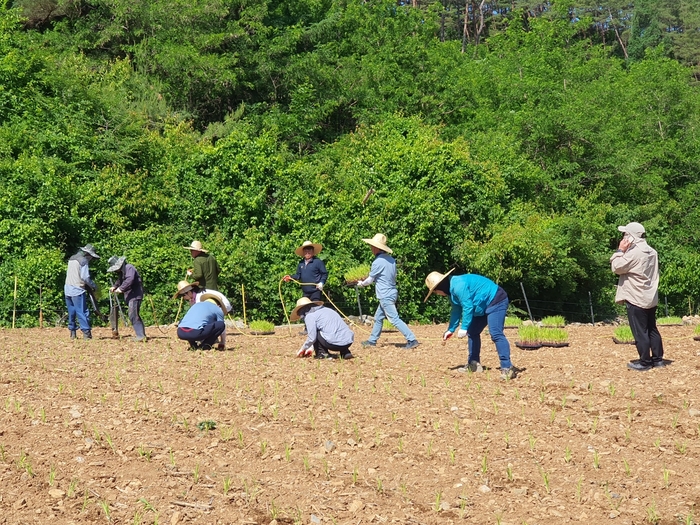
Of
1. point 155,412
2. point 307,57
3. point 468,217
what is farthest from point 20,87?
point 155,412

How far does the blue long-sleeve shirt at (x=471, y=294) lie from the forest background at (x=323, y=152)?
1006 cm

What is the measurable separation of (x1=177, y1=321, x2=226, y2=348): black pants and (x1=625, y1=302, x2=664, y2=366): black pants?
5.46 m

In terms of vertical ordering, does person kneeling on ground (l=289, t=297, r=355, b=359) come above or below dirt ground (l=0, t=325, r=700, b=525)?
above

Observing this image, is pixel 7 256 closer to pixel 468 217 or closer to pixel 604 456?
pixel 468 217

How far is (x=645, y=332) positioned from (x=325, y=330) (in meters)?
3.87

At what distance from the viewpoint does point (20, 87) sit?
22703mm

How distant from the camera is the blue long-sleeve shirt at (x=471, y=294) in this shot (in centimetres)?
903

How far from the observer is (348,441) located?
7.05m

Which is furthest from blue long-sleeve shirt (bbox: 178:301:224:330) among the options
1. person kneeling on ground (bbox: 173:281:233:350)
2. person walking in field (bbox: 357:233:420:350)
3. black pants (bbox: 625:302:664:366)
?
black pants (bbox: 625:302:664:366)

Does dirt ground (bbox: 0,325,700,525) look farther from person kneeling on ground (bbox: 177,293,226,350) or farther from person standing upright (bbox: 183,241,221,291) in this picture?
person standing upright (bbox: 183,241,221,291)

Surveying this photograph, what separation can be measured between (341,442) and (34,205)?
1349 cm

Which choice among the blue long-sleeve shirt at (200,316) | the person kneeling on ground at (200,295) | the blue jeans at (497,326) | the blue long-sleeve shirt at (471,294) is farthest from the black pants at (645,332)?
the person kneeling on ground at (200,295)

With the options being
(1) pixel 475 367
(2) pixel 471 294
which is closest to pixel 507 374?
(1) pixel 475 367

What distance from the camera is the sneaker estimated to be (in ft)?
32.0
